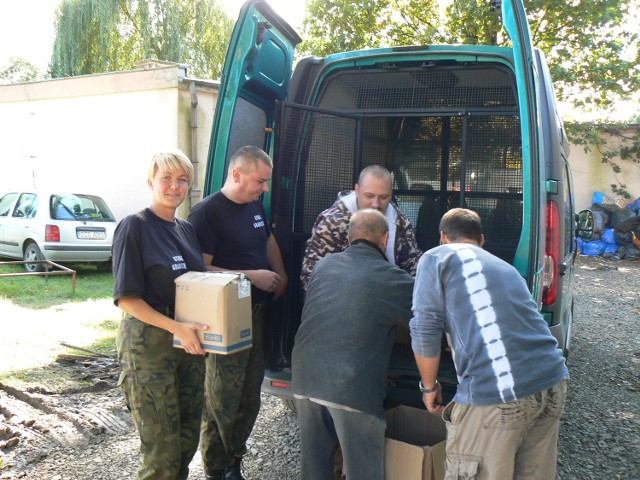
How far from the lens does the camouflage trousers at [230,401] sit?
10.0ft

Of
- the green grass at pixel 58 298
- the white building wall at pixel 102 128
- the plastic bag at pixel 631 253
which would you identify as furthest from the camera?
the plastic bag at pixel 631 253

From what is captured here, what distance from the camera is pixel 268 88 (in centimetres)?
369

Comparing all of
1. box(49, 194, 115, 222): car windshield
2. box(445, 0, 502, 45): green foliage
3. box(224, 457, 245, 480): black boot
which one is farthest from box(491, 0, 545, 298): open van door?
box(49, 194, 115, 222): car windshield

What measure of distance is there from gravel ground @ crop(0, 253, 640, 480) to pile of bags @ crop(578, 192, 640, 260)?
33.3 feet

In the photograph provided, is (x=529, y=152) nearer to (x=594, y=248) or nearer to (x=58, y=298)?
(x=58, y=298)

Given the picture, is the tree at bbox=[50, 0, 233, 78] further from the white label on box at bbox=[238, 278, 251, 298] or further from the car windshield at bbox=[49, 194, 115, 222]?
the white label on box at bbox=[238, 278, 251, 298]

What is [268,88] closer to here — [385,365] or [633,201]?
[385,365]

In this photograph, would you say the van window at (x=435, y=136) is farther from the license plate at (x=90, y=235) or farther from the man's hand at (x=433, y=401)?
the license plate at (x=90, y=235)

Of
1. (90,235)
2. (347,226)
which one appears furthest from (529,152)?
(90,235)

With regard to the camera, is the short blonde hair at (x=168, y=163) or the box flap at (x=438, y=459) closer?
the box flap at (x=438, y=459)

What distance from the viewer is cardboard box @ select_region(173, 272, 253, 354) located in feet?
8.09

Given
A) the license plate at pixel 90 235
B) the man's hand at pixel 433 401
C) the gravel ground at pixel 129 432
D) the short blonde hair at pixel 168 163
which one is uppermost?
the short blonde hair at pixel 168 163

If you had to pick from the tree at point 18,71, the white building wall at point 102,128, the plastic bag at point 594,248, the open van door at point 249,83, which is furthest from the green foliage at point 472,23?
the tree at point 18,71

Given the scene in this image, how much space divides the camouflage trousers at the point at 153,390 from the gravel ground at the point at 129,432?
0.87m
